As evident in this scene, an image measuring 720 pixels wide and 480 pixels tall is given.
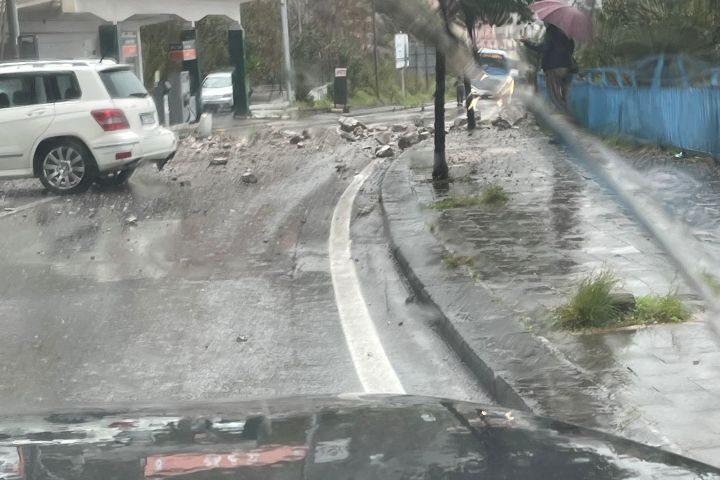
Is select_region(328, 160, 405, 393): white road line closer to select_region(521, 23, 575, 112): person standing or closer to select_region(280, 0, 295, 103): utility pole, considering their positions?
select_region(280, 0, 295, 103): utility pole

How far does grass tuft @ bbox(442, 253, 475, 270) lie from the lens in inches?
345

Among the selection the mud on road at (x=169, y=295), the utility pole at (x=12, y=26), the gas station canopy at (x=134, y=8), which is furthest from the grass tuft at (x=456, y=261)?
the utility pole at (x=12, y=26)

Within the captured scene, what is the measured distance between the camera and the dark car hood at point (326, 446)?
2.24 m

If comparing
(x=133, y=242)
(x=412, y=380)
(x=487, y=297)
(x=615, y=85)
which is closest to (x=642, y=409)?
A: (x=412, y=380)

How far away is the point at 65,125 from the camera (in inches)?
596

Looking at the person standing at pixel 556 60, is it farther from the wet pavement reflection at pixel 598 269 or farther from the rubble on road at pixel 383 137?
the rubble on road at pixel 383 137

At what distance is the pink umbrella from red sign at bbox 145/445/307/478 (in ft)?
3.82

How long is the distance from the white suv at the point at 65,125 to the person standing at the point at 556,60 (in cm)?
1290

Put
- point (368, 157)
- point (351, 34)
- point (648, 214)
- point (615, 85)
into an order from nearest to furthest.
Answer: point (351, 34)
point (648, 214)
point (615, 85)
point (368, 157)

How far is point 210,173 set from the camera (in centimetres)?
1716

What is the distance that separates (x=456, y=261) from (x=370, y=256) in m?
1.33

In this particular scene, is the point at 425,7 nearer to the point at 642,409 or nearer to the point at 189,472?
the point at 189,472

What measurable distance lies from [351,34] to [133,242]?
323 inches

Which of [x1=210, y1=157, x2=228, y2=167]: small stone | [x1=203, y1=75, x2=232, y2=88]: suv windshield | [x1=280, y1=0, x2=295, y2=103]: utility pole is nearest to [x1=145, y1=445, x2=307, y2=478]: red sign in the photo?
[x1=280, y1=0, x2=295, y2=103]: utility pole
